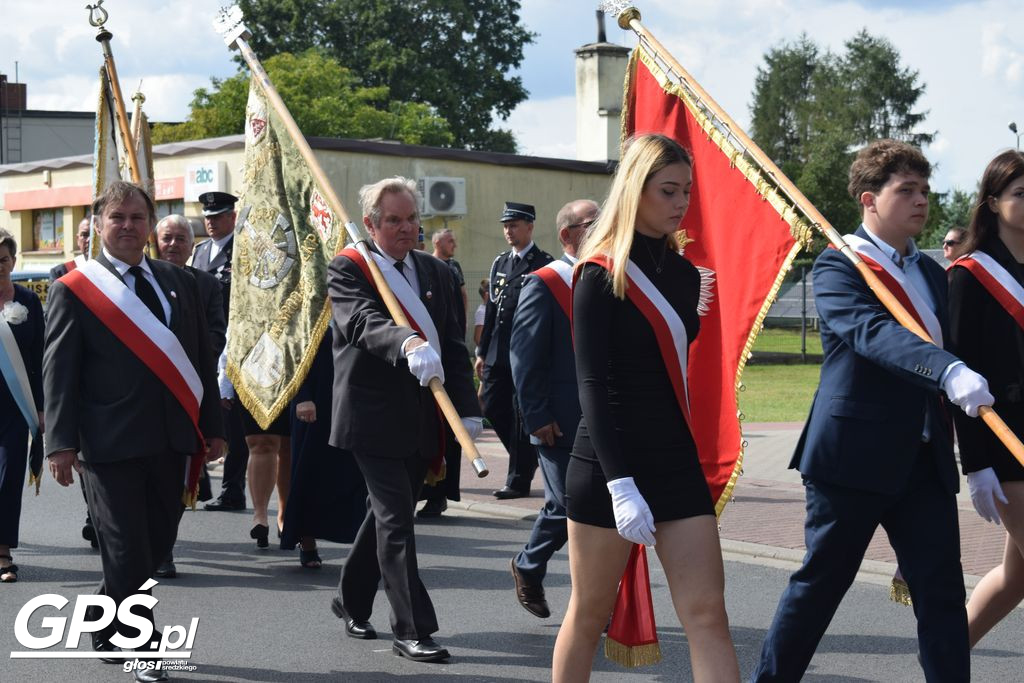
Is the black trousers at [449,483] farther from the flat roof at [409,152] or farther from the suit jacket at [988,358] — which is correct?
the flat roof at [409,152]

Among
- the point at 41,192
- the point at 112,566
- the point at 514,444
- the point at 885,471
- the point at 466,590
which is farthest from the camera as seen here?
the point at 41,192

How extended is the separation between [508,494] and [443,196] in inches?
739

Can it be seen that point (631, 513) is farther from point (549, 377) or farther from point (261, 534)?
point (261, 534)

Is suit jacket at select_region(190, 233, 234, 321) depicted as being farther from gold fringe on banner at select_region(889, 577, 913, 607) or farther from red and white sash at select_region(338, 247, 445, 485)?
gold fringe on banner at select_region(889, 577, 913, 607)

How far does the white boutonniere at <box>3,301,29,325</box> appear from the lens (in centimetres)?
812

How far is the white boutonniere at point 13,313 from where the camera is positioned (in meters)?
8.12

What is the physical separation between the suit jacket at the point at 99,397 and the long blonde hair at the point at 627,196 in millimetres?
2315

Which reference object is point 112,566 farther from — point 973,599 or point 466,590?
point 973,599

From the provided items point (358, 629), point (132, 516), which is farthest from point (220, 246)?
point (132, 516)

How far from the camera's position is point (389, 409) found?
6.08 m

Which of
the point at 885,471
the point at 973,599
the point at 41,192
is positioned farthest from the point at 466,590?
the point at 41,192

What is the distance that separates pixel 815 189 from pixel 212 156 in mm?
36900

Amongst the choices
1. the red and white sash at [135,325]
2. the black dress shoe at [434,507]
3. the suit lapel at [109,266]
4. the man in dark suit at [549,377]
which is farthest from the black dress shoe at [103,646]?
the black dress shoe at [434,507]

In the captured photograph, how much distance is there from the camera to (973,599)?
5207 millimetres
